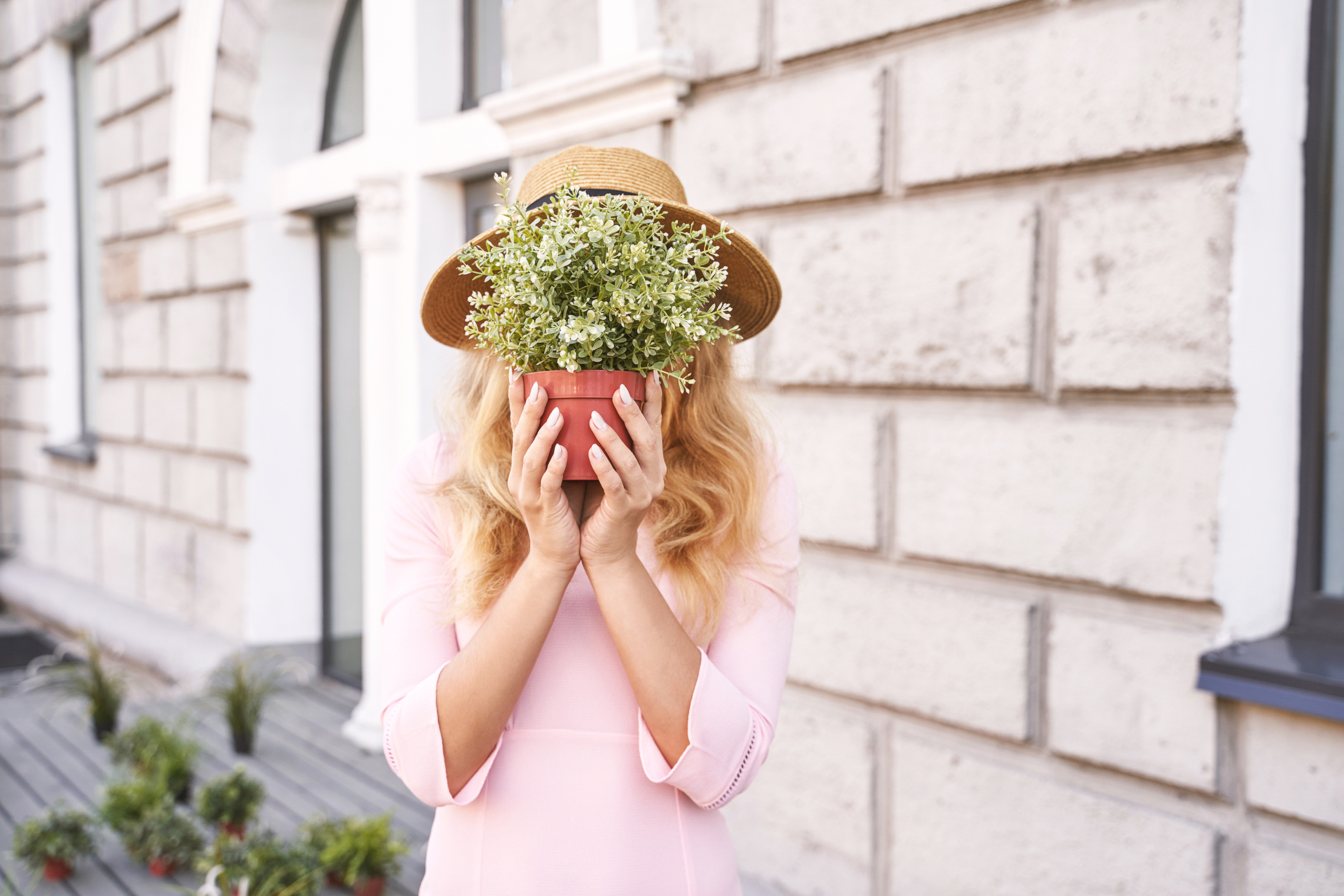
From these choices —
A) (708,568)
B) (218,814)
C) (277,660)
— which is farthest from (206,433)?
(708,568)

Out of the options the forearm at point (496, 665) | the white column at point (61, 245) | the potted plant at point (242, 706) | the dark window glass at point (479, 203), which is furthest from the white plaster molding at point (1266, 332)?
the white column at point (61, 245)

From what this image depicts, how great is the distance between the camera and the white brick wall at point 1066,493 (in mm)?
2133

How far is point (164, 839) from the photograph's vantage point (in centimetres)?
313

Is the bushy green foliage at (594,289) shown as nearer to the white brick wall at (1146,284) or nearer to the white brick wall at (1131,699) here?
the white brick wall at (1146,284)

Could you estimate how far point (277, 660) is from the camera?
5.36m

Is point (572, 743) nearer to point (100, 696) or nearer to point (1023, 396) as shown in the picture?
point (1023, 396)

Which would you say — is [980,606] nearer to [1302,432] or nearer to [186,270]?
[1302,432]

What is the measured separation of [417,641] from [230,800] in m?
2.41

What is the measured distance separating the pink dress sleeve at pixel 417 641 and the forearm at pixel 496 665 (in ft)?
0.09

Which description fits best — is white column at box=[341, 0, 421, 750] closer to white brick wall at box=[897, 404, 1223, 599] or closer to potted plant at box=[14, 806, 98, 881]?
potted plant at box=[14, 806, 98, 881]

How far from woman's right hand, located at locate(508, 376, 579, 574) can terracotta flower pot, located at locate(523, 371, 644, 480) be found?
0.04 feet

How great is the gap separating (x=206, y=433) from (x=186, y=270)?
3.28 feet

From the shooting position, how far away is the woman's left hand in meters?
1.15

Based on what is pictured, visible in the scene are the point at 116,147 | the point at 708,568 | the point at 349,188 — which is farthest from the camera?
the point at 116,147
